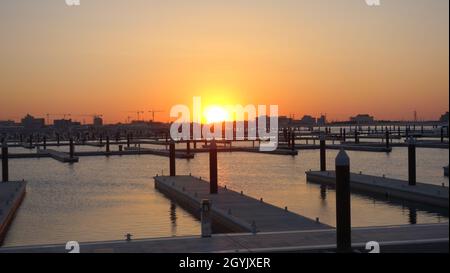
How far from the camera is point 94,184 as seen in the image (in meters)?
32.8

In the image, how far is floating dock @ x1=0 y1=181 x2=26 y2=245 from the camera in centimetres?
1823

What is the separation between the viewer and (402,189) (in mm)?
22688

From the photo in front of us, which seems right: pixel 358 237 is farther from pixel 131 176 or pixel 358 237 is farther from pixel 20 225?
pixel 131 176

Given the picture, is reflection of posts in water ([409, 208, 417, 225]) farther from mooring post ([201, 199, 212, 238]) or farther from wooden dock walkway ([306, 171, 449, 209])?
mooring post ([201, 199, 212, 238])

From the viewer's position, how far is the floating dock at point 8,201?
18233 millimetres

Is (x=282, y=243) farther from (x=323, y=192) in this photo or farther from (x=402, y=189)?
(x=323, y=192)

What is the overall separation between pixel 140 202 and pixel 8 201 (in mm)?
5489

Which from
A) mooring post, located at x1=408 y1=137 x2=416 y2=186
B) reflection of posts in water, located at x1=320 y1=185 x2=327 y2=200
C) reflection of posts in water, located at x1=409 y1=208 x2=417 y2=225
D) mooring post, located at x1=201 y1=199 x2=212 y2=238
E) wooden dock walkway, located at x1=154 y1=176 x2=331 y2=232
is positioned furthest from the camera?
reflection of posts in water, located at x1=320 y1=185 x2=327 y2=200

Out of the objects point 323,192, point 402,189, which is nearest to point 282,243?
point 402,189

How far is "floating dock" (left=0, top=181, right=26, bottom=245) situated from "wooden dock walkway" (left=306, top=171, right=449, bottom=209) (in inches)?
542

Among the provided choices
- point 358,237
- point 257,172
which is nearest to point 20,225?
point 358,237

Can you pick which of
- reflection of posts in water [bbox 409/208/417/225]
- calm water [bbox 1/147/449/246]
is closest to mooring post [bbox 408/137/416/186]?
calm water [bbox 1/147/449/246]

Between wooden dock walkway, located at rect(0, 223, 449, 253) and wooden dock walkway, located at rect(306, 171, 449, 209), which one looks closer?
wooden dock walkway, located at rect(0, 223, 449, 253)
